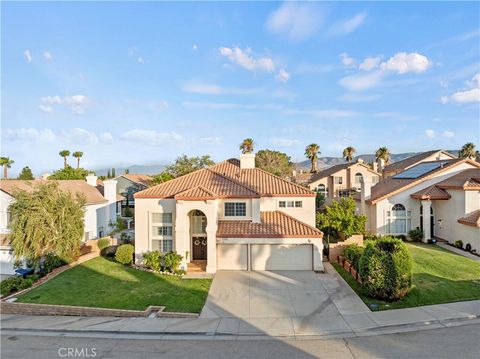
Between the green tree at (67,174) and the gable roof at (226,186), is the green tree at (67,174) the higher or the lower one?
the higher one

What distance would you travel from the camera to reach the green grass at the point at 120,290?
53.1 ft

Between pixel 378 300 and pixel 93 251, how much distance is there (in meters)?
21.7

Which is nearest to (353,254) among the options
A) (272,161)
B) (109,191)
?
(109,191)

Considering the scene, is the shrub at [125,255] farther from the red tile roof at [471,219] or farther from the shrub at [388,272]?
the red tile roof at [471,219]

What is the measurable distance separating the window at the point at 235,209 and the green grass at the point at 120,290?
5495mm

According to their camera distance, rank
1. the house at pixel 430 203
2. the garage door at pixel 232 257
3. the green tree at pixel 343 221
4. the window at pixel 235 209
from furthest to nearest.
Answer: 1. the house at pixel 430 203
2. the green tree at pixel 343 221
3. the window at pixel 235 209
4. the garage door at pixel 232 257

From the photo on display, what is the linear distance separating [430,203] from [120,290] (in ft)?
86.2

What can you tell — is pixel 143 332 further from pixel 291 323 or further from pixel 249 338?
pixel 291 323

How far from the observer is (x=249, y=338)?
12734 millimetres

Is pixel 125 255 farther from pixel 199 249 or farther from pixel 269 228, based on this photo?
pixel 269 228

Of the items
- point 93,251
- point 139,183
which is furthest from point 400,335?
point 139,183

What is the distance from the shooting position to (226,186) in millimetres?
24406

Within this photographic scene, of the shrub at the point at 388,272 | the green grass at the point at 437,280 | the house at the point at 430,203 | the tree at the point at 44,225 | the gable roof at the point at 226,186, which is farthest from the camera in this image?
the house at the point at 430,203

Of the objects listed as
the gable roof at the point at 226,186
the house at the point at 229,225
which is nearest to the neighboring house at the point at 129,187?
the gable roof at the point at 226,186
